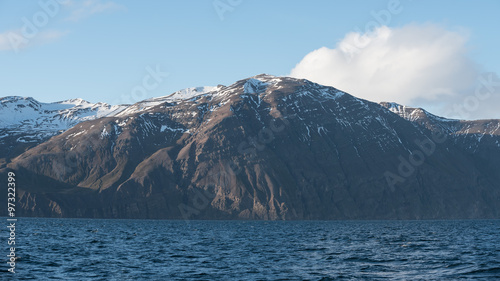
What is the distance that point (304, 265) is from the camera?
63250mm

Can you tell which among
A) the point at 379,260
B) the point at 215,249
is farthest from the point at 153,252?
the point at 379,260

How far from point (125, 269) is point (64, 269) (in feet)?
21.4

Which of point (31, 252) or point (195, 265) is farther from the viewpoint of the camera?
point (31, 252)

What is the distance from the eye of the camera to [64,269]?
58281mm

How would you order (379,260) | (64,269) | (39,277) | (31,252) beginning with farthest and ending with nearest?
(31,252), (379,260), (64,269), (39,277)

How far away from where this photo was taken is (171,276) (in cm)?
5453

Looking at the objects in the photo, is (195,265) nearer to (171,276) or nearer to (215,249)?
(171,276)

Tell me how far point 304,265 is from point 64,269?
27206 millimetres

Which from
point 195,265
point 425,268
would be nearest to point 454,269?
point 425,268

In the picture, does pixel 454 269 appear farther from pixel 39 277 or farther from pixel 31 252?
pixel 31 252

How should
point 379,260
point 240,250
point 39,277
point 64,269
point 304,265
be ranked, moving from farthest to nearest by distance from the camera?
point 240,250, point 379,260, point 304,265, point 64,269, point 39,277

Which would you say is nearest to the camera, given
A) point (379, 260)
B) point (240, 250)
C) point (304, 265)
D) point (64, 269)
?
point (64, 269)

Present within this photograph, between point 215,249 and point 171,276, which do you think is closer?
point 171,276

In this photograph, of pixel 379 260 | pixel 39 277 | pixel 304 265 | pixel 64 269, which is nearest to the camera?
pixel 39 277
